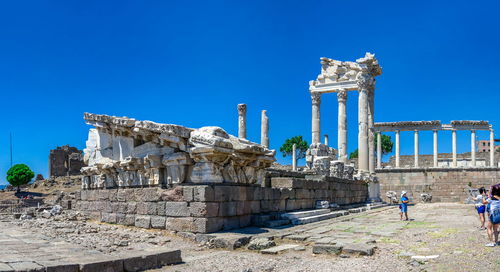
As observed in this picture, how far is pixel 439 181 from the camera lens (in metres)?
38.5

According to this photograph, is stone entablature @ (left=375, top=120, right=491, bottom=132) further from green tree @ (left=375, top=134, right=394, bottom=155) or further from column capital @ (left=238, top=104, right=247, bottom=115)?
green tree @ (left=375, top=134, right=394, bottom=155)

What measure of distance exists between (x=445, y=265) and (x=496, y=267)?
2.02 ft

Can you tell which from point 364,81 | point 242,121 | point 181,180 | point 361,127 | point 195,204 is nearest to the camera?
point 195,204

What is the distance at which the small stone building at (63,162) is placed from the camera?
2104 inches

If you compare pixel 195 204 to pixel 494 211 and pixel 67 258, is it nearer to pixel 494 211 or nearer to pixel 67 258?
pixel 67 258

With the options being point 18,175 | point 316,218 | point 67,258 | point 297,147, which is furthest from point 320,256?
point 297,147

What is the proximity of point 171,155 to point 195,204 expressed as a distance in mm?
1358

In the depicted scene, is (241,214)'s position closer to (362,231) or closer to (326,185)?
(362,231)

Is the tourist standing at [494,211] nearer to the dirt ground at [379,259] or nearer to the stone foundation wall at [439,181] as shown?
the dirt ground at [379,259]

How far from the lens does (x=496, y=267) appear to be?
19.3ft

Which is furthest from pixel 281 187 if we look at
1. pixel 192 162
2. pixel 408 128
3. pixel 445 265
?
pixel 408 128

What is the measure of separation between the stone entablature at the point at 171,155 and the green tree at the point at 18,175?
3947 cm

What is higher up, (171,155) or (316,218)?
(171,155)

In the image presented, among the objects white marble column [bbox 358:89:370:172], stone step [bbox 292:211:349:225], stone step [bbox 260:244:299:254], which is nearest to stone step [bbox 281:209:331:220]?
stone step [bbox 292:211:349:225]
